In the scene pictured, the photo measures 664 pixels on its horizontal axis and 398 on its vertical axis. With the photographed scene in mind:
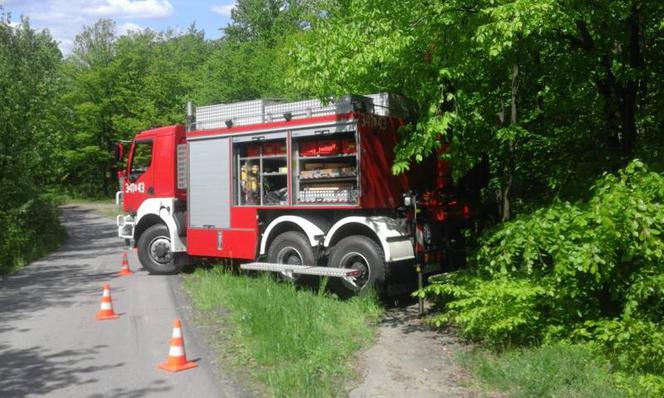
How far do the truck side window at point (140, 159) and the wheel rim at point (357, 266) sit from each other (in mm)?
5837

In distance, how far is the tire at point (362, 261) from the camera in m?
8.66

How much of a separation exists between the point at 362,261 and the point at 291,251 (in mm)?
1441

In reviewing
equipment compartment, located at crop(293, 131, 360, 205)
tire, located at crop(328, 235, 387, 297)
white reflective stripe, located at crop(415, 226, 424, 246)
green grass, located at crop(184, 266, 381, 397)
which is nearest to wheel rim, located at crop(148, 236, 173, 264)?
green grass, located at crop(184, 266, 381, 397)

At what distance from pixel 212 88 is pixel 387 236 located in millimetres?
27041

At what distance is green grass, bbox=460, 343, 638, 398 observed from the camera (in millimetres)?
5277

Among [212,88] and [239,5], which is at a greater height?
[239,5]

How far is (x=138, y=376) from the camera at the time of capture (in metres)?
6.17

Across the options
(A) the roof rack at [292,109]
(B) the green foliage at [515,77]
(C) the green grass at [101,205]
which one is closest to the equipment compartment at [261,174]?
(A) the roof rack at [292,109]

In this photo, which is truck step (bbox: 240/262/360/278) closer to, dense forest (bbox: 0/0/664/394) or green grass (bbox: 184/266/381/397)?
green grass (bbox: 184/266/381/397)

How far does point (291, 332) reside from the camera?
702 cm

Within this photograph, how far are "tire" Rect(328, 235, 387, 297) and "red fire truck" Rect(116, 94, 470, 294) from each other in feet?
0.05

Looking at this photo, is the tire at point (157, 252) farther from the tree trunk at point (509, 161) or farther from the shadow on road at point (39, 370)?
the tree trunk at point (509, 161)

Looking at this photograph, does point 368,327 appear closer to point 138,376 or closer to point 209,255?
point 138,376

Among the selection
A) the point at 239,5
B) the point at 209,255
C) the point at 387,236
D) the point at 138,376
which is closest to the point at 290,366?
the point at 138,376
